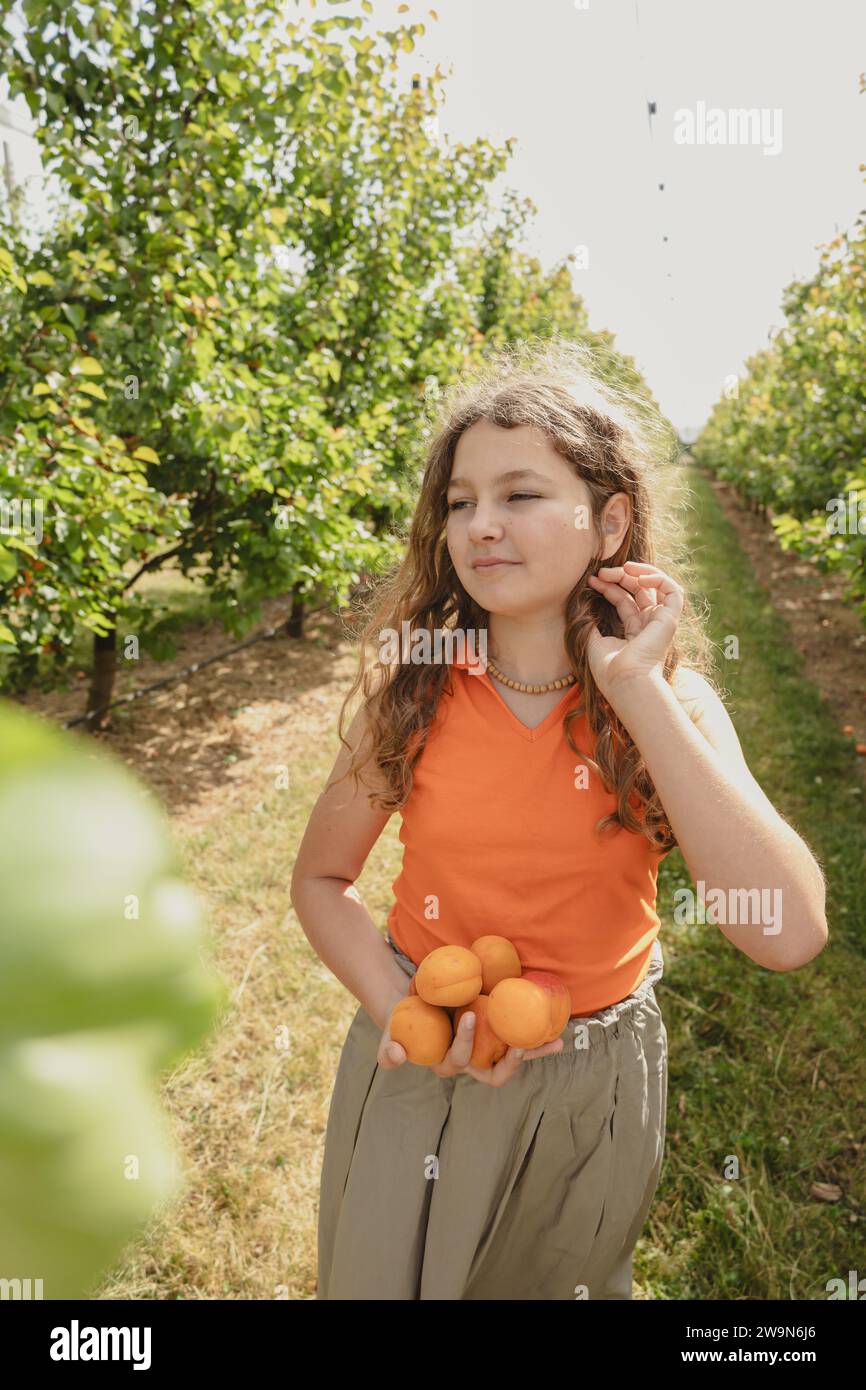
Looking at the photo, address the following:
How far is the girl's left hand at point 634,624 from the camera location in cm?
133

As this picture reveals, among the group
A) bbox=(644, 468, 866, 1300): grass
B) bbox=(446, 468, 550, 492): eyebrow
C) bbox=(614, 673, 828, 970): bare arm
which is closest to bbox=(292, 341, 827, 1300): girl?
bbox=(446, 468, 550, 492): eyebrow

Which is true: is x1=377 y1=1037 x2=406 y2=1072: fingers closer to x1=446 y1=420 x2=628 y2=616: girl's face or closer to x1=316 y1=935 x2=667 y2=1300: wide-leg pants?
x1=316 y1=935 x2=667 y2=1300: wide-leg pants

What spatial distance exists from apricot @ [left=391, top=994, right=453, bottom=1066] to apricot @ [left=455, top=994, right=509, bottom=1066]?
0.03 meters

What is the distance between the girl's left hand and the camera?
4.36ft

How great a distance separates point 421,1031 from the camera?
1295 millimetres

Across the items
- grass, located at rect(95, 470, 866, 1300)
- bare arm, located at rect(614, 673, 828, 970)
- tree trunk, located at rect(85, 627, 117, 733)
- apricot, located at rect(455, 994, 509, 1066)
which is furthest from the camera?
tree trunk, located at rect(85, 627, 117, 733)

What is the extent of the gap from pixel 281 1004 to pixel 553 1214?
1.95 m

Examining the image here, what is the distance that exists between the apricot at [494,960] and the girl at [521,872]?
7 cm

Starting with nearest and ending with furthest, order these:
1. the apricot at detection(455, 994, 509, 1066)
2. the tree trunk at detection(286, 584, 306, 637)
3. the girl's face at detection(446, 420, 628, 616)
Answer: the apricot at detection(455, 994, 509, 1066)
the girl's face at detection(446, 420, 628, 616)
the tree trunk at detection(286, 584, 306, 637)

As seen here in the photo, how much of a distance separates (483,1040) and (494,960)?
4.8 inches

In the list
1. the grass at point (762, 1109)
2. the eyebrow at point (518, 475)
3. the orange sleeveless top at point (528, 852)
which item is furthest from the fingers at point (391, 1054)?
the grass at point (762, 1109)

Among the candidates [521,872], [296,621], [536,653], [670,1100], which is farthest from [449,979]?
[296,621]
